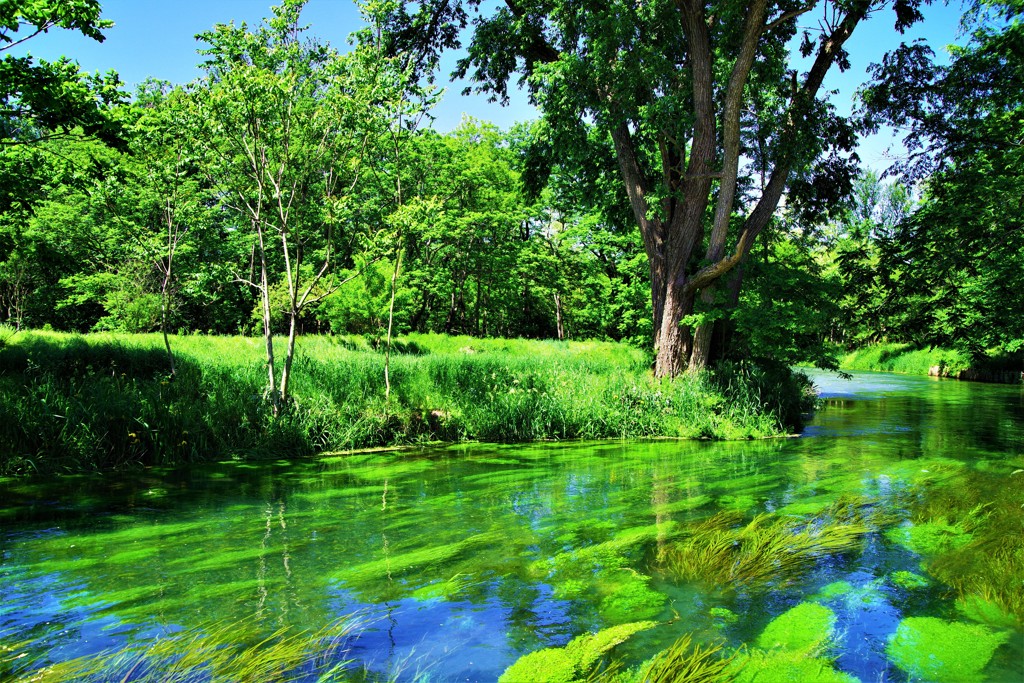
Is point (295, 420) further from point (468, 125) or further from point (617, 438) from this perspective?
point (468, 125)

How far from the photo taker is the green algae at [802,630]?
329cm

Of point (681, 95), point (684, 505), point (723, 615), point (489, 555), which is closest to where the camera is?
point (723, 615)

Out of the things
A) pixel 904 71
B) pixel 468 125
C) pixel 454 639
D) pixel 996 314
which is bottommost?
pixel 454 639

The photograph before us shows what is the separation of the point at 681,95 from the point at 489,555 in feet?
32.1

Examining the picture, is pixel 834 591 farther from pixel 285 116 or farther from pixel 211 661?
pixel 285 116

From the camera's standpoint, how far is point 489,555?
15.5ft

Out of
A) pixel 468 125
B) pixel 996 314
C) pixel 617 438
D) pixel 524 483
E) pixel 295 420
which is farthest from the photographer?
pixel 468 125

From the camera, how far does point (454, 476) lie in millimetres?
7660

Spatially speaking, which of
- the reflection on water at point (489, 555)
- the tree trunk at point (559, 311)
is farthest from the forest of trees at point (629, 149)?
the tree trunk at point (559, 311)

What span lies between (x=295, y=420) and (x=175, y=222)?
4.93 metres

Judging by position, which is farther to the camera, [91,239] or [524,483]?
[91,239]

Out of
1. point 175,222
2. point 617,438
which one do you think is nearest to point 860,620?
point 617,438

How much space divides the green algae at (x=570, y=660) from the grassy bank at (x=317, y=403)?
6.77 m

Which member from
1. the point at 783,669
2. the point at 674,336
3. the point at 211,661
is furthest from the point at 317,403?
the point at 783,669
